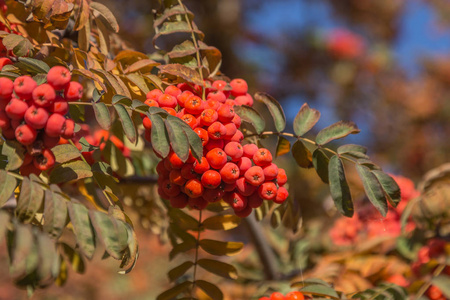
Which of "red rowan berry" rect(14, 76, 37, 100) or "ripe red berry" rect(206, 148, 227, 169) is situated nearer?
"red rowan berry" rect(14, 76, 37, 100)

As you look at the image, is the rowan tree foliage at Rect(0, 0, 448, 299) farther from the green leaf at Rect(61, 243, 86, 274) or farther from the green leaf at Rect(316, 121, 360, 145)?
the green leaf at Rect(61, 243, 86, 274)

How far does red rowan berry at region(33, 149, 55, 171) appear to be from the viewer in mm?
676

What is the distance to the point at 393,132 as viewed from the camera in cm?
534

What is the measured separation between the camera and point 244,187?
0.81 meters

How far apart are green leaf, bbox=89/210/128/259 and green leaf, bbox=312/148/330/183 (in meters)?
0.44

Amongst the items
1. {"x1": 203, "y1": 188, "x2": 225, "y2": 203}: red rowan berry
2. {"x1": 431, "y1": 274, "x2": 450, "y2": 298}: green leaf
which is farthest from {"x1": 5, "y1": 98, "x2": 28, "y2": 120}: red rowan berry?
{"x1": 431, "y1": 274, "x2": 450, "y2": 298}: green leaf

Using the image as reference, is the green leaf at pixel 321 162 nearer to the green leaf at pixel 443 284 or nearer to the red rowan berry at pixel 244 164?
the red rowan berry at pixel 244 164

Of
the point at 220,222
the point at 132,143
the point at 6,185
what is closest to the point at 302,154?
the point at 220,222

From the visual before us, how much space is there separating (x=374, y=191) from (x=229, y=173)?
287 mm

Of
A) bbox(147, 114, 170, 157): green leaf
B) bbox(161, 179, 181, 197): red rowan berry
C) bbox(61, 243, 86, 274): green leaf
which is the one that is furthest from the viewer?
bbox(61, 243, 86, 274): green leaf

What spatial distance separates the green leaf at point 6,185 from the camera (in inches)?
23.8

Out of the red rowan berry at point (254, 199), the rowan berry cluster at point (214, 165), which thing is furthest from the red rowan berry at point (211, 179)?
the red rowan berry at point (254, 199)

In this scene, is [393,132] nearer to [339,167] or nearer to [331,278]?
[331,278]

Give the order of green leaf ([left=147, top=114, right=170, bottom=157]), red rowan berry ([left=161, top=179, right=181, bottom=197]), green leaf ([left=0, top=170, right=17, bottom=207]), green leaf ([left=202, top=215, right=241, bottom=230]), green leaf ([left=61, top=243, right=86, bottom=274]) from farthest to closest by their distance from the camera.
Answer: green leaf ([left=61, top=243, right=86, bottom=274])
green leaf ([left=202, top=215, right=241, bottom=230])
red rowan berry ([left=161, top=179, right=181, bottom=197])
green leaf ([left=147, top=114, right=170, bottom=157])
green leaf ([left=0, top=170, right=17, bottom=207])
